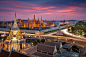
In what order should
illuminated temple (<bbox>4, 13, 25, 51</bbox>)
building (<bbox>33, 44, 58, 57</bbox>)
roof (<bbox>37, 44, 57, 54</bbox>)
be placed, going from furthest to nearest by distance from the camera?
illuminated temple (<bbox>4, 13, 25, 51</bbox>) → roof (<bbox>37, 44, 57, 54</bbox>) → building (<bbox>33, 44, 58, 57</bbox>)

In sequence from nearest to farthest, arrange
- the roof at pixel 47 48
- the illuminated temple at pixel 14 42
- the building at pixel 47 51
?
the building at pixel 47 51, the roof at pixel 47 48, the illuminated temple at pixel 14 42

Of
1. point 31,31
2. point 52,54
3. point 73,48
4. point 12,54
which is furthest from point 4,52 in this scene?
point 31,31

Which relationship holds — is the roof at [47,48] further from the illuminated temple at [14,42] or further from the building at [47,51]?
the illuminated temple at [14,42]

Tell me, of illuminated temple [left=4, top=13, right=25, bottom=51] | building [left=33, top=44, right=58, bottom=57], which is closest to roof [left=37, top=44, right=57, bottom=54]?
building [left=33, top=44, right=58, bottom=57]

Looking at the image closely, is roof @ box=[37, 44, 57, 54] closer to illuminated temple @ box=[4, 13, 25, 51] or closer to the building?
the building

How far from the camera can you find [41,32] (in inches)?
2574

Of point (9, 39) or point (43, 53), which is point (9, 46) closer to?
point (9, 39)

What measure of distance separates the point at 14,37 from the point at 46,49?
52.1 ft

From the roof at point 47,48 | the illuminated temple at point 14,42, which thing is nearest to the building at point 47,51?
the roof at point 47,48

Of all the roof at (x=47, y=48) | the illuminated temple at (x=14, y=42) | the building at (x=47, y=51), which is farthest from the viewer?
the illuminated temple at (x=14, y=42)

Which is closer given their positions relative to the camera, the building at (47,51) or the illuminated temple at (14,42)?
the building at (47,51)

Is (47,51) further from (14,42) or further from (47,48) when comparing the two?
(14,42)

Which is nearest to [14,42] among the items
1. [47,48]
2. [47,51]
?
[47,48]

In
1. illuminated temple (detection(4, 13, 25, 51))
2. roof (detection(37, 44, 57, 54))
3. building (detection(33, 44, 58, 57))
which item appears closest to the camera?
building (detection(33, 44, 58, 57))
